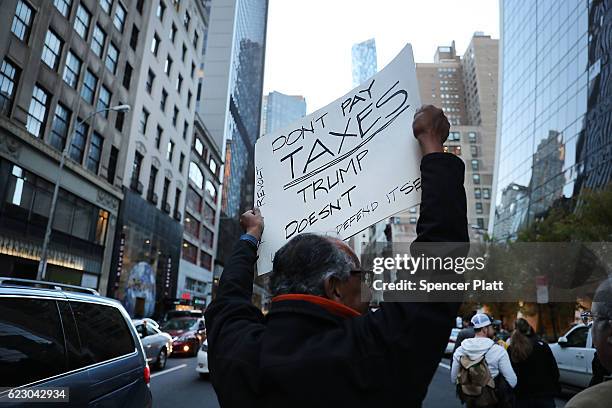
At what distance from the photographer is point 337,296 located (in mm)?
1499

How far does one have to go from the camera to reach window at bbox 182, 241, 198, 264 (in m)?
44.3

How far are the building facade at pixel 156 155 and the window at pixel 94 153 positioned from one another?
2.53m

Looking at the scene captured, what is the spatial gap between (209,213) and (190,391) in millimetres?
45841

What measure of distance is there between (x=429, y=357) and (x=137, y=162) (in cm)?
3336

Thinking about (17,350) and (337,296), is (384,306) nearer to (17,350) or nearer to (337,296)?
(337,296)

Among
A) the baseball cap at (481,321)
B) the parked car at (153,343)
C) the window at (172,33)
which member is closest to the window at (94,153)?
the window at (172,33)

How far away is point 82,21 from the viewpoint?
80.1 ft

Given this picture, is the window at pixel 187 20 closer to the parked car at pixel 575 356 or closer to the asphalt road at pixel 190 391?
the asphalt road at pixel 190 391

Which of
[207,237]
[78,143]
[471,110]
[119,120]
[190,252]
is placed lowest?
[190,252]

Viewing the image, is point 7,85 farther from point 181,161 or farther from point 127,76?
point 181,161

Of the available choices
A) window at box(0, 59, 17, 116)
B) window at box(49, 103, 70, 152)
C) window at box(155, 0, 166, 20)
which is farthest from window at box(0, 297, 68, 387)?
window at box(155, 0, 166, 20)

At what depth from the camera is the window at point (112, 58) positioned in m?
27.2

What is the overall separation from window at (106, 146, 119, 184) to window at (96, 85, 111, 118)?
2.45 m

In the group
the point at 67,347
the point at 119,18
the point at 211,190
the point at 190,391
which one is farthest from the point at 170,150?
the point at 67,347
